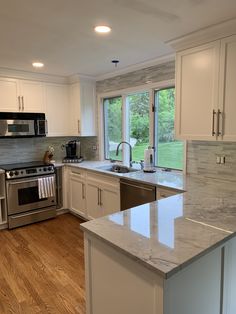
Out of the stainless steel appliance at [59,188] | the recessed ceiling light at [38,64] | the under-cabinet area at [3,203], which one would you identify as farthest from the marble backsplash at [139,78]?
the under-cabinet area at [3,203]

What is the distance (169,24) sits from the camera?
2.09 m

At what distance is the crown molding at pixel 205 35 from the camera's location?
6.72 feet

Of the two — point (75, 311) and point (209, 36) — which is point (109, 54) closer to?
point (209, 36)

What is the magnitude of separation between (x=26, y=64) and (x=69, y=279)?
280cm

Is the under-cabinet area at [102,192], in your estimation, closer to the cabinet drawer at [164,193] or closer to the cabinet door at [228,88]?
the cabinet drawer at [164,193]

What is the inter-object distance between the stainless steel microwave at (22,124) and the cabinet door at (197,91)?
238cm

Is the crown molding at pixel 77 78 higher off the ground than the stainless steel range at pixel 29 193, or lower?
higher

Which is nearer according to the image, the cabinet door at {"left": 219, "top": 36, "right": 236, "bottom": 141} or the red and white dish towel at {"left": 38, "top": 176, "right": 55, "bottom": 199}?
the cabinet door at {"left": 219, "top": 36, "right": 236, "bottom": 141}

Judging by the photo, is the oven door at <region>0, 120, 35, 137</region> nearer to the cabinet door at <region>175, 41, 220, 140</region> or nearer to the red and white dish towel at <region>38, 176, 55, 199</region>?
the red and white dish towel at <region>38, 176, 55, 199</region>

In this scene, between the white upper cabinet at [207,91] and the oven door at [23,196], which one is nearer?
→ the white upper cabinet at [207,91]

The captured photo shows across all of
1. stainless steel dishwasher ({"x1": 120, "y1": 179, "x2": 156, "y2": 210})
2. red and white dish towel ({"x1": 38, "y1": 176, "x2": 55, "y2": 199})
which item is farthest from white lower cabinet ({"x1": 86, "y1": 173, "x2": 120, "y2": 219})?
red and white dish towel ({"x1": 38, "y1": 176, "x2": 55, "y2": 199})

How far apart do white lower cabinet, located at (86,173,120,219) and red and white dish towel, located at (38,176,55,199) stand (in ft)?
2.15

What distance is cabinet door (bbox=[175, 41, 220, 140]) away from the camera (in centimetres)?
224

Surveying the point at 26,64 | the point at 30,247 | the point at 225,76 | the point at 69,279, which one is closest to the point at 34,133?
the point at 26,64
